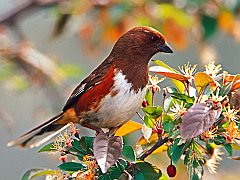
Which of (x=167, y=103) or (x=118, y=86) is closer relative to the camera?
(x=167, y=103)

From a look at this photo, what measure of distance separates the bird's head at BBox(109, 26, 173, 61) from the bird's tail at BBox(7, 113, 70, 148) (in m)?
0.31

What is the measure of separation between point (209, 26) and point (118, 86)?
1.44m

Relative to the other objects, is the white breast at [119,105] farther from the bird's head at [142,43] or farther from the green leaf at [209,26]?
the green leaf at [209,26]

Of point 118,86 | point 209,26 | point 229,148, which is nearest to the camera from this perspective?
point 229,148

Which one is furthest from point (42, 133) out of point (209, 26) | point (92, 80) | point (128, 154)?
point (209, 26)

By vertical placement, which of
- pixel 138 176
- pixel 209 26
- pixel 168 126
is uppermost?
pixel 209 26

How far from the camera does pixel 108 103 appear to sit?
2117mm

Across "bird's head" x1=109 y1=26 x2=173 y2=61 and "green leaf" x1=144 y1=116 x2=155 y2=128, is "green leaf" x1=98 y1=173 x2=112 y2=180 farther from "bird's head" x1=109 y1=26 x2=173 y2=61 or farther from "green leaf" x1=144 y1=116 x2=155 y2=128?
"bird's head" x1=109 y1=26 x2=173 y2=61

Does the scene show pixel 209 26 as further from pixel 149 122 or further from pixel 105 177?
pixel 105 177

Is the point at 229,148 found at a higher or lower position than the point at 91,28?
lower

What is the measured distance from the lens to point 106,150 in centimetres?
169

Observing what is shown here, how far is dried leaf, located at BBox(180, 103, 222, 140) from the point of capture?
1621mm

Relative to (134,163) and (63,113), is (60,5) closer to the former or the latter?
(63,113)

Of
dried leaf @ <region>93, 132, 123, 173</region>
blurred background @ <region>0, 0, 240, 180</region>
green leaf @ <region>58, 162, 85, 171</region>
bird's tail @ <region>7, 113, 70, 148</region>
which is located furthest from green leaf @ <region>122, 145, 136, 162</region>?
blurred background @ <region>0, 0, 240, 180</region>
